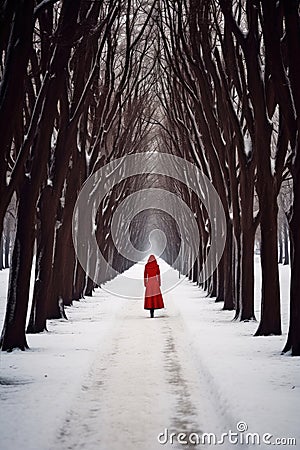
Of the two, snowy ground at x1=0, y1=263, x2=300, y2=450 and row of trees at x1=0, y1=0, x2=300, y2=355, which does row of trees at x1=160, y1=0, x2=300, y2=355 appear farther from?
snowy ground at x1=0, y1=263, x2=300, y2=450

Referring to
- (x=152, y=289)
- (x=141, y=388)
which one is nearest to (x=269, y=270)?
(x=141, y=388)

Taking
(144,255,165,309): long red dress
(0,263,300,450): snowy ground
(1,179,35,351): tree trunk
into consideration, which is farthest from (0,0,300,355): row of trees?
(144,255,165,309): long red dress

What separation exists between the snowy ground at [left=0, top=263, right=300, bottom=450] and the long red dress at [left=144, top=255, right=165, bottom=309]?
3.95 m

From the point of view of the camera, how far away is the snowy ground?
573 cm

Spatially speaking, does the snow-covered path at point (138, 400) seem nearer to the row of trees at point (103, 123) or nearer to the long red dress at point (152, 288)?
the row of trees at point (103, 123)

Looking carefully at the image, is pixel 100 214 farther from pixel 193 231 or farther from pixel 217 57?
pixel 217 57

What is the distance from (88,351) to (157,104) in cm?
2051

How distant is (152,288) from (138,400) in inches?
439

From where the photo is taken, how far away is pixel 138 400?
23.5ft

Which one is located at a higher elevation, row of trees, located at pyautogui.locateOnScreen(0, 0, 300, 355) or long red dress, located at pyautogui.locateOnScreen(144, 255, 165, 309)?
row of trees, located at pyautogui.locateOnScreen(0, 0, 300, 355)

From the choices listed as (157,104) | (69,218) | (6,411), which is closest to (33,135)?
(6,411)

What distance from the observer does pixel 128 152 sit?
2708 centimetres

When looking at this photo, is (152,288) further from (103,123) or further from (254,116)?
(254,116)

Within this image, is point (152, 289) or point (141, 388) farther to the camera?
point (152, 289)
